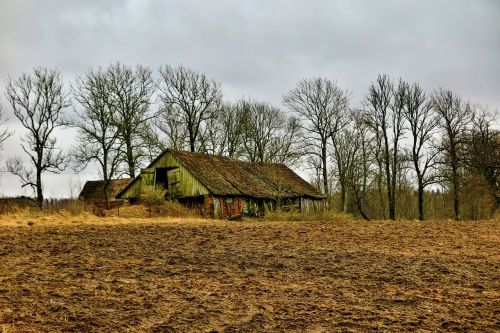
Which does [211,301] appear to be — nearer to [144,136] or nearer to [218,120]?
[144,136]

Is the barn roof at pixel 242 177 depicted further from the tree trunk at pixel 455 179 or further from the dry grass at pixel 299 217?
the tree trunk at pixel 455 179

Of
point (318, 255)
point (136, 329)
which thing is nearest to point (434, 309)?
point (136, 329)

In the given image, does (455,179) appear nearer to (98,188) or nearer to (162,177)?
(162,177)

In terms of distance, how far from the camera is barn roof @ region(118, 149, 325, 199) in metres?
30.5

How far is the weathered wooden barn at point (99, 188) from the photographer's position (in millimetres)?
51266

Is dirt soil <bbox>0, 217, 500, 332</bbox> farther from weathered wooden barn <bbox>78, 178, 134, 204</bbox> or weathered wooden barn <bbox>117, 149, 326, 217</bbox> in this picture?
weathered wooden barn <bbox>78, 178, 134, 204</bbox>

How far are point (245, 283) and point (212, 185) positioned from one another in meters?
21.9

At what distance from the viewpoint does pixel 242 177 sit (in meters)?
34.5

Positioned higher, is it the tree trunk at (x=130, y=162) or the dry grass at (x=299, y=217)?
the tree trunk at (x=130, y=162)

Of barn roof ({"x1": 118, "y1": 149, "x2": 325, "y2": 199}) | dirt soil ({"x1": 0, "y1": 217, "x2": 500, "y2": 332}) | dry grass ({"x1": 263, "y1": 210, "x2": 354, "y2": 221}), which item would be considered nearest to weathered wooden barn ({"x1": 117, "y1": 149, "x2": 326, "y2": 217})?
barn roof ({"x1": 118, "y1": 149, "x2": 325, "y2": 199})

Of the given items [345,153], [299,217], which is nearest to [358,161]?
[345,153]

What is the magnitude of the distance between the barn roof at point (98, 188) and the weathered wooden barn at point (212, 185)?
61.5 ft

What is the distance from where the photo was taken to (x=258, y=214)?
31281 millimetres

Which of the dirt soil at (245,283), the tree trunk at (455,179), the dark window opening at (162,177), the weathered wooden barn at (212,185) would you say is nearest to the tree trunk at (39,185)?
the weathered wooden barn at (212,185)
